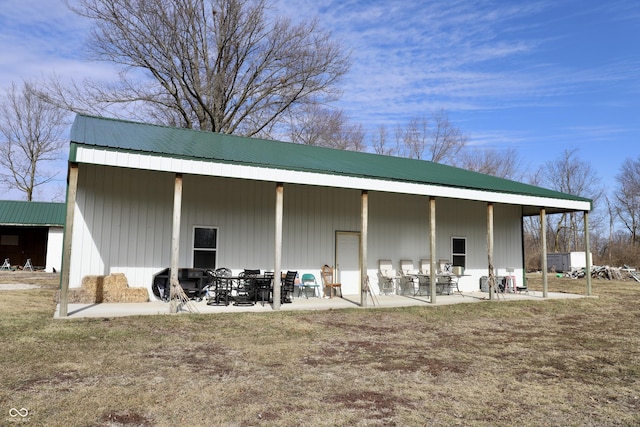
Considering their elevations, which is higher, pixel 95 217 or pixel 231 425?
pixel 95 217

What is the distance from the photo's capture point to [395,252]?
14633 mm

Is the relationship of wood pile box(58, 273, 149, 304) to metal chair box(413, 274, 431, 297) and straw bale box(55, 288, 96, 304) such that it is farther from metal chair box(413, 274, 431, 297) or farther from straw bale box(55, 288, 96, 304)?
metal chair box(413, 274, 431, 297)

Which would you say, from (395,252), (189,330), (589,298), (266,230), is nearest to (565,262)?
(589,298)

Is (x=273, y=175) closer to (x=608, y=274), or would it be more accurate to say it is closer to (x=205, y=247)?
(x=205, y=247)

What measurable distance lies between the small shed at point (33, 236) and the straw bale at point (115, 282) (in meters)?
15.7

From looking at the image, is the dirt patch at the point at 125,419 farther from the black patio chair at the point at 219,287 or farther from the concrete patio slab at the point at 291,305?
the black patio chair at the point at 219,287

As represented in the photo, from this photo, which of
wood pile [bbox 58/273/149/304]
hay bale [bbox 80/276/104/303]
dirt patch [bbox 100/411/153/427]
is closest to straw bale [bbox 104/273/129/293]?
wood pile [bbox 58/273/149/304]

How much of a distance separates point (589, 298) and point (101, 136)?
14.3 metres

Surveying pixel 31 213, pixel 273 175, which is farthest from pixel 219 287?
pixel 31 213

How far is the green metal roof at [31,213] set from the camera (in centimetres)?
2380

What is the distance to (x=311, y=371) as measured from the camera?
223 inches

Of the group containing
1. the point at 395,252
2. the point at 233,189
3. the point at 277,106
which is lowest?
the point at 395,252

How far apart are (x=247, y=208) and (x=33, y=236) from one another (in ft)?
62.6

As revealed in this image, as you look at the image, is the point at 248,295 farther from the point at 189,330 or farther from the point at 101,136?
the point at 101,136
